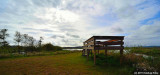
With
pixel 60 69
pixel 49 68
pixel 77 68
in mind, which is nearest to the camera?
pixel 60 69

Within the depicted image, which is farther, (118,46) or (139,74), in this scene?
(118,46)

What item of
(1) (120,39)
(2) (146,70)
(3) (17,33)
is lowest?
(2) (146,70)

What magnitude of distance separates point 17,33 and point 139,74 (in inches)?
1073

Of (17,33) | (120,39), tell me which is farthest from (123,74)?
(17,33)

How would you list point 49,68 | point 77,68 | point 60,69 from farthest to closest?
point 49,68 → point 77,68 → point 60,69

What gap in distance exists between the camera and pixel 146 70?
169 inches

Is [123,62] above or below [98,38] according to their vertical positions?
below

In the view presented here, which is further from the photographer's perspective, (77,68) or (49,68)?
(49,68)

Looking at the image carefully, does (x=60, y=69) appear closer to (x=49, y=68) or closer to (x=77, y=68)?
(x=49, y=68)

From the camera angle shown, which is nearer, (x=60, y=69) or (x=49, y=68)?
(x=60, y=69)

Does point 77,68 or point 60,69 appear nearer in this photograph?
point 60,69

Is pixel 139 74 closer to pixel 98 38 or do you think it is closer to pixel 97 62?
pixel 97 62

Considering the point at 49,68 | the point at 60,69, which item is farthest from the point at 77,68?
the point at 49,68

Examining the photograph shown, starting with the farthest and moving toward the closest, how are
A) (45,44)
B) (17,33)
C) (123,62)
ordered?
(45,44) < (17,33) < (123,62)
